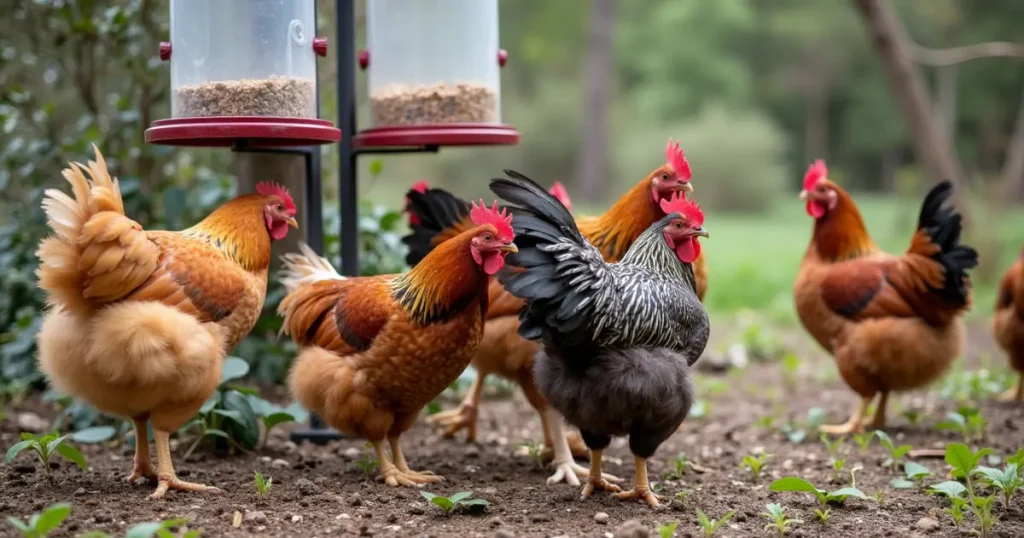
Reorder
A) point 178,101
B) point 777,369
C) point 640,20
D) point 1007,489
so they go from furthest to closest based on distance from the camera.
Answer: point 640,20 < point 777,369 < point 178,101 < point 1007,489

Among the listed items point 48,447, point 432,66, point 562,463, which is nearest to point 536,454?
point 562,463

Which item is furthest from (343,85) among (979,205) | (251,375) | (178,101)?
(979,205)

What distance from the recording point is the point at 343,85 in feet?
16.5

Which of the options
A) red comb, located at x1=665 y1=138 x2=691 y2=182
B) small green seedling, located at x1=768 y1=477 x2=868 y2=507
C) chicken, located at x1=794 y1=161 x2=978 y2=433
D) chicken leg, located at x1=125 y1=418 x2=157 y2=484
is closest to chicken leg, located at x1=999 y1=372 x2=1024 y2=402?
chicken, located at x1=794 y1=161 x2=978 y2=433

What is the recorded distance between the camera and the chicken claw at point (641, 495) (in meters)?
3.92

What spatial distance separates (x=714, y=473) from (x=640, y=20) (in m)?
19.6

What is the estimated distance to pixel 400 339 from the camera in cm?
405

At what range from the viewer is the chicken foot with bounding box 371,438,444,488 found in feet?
13.8

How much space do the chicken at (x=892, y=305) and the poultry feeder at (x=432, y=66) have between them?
2.33 meters

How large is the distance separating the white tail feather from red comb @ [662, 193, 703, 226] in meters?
1.68

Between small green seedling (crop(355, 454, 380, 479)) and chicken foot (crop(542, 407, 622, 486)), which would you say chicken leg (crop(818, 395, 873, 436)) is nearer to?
→ chicken foot (crop(542, 407, 622, 486))

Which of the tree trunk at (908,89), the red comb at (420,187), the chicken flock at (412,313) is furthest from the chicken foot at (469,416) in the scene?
the tree trunk at (908,89)

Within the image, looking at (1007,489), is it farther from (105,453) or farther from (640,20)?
(640,20)

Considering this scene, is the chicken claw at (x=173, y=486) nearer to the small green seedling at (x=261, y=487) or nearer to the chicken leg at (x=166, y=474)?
the chicken leg at (x=166, y=474)
